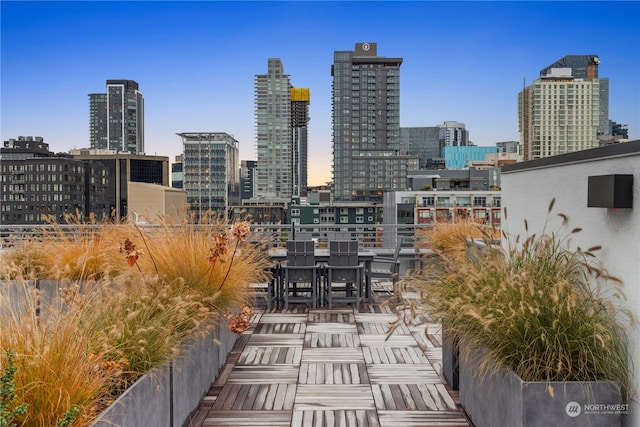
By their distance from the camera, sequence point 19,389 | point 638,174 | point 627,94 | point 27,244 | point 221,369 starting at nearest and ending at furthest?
point 19,389
point 638,174
point 627,94
point 221,369
point 27,244

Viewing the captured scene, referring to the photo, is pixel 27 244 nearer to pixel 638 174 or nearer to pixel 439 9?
pixel 638 174

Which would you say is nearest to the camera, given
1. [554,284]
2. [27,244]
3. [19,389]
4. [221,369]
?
[19,389]

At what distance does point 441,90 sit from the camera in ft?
91.9

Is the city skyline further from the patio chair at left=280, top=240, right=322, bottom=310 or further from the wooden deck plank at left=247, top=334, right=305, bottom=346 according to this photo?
the patio chair at left=280, top=240, right=322, bottom=310

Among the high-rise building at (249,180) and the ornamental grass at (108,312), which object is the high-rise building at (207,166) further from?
the ornamental grass at (108,312)

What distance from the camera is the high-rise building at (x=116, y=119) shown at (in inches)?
5069

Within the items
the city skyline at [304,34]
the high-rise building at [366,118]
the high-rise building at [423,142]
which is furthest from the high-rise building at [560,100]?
the high-rise building at [423,142]

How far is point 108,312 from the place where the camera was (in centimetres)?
236

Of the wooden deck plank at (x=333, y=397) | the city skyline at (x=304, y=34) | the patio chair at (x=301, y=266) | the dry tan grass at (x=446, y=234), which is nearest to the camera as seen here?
the wooden deck plank at (x=333, y=397)

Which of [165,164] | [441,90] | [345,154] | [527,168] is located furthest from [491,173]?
[527,168]

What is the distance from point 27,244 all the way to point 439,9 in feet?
21.0

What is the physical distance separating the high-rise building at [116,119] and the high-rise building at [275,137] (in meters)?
30.8

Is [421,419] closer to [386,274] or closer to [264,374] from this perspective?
[264,374]

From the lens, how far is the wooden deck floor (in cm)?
284
